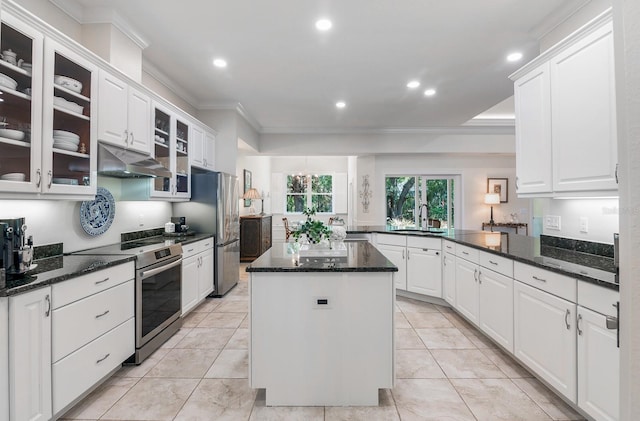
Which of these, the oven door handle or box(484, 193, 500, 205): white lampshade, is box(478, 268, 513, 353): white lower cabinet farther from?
box(484, 193, 500, 205): white lampshade

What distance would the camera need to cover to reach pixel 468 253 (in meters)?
3.26

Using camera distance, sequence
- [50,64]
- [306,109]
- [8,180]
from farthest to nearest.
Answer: [306,109] < [50,64] < [8,180]

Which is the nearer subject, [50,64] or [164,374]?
[50,64]

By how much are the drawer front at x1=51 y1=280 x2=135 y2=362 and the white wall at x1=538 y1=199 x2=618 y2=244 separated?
3559 mm

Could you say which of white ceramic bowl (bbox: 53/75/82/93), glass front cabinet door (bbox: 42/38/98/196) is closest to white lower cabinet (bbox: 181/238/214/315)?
glass front cabinet door (bbox: 42/38/98/196)

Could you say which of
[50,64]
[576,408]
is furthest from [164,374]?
[576,408]

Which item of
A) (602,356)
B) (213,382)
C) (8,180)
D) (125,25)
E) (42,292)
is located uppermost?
(125,25)

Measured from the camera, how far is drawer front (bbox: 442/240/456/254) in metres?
3.62

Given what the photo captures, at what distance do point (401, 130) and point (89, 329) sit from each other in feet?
18.8

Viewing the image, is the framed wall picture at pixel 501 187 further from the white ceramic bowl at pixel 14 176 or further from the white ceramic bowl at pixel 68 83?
the white ceramic bowl at pixel 14 176

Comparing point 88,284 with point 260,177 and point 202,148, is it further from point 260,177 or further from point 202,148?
point 260,177

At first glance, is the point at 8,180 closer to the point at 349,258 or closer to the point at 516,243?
the point at 349,258

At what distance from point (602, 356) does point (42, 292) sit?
9.82ft

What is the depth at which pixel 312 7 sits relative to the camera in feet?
8.30
